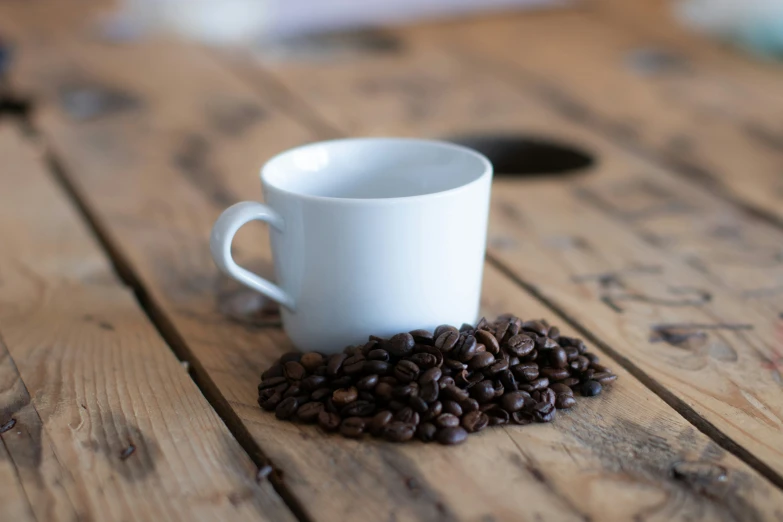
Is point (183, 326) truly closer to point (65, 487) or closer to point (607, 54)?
point (65, 487)

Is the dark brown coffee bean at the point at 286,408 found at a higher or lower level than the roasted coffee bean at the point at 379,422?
lower

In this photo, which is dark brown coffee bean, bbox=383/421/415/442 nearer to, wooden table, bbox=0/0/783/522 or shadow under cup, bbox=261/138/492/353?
wooden table, bbox=0/0/783/522

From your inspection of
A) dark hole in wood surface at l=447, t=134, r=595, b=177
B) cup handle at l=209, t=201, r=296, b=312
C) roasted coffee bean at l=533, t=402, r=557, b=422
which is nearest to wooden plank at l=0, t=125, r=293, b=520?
cup handle at l=209, t=201, r=296, b=312

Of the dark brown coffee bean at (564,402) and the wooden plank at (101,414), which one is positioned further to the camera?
the dark brown coffee bean at (564,402)

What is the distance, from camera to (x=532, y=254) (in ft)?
3.43

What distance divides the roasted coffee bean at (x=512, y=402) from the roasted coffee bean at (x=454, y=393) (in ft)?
0.11

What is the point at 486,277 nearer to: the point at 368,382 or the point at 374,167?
the point at 374,167

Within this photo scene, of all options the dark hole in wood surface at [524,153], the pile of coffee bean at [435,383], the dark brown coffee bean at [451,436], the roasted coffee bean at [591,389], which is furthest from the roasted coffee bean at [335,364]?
the dark hole in wood surface at [524,153]

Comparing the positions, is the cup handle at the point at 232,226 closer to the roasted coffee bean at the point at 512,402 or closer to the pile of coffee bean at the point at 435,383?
the pile of coffee bean at the point at 435,383

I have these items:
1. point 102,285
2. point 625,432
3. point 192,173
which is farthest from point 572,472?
point 192,173

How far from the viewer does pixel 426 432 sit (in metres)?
0.66

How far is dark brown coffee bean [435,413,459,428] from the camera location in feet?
2.17

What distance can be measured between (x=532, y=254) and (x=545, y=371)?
0.33m

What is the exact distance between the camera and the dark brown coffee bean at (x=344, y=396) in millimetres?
Result: 686
